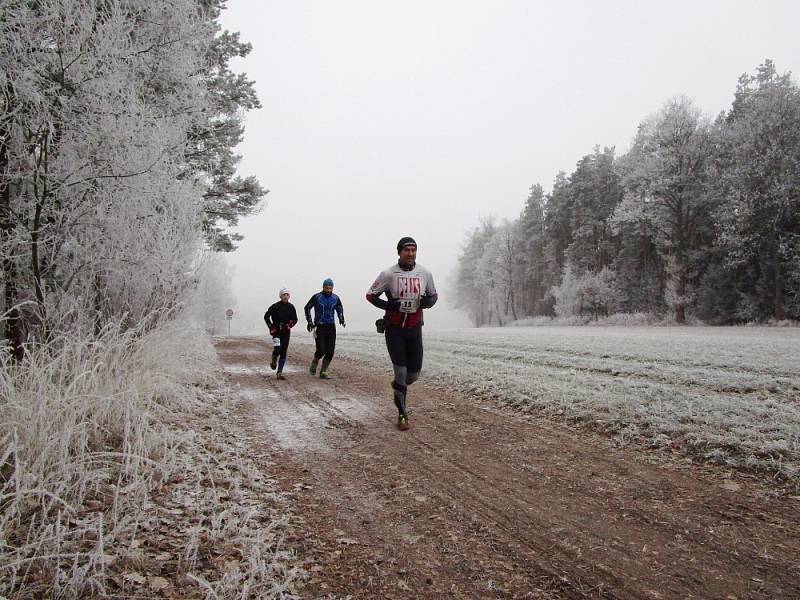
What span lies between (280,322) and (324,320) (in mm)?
1242

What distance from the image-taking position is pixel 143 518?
3.13 m

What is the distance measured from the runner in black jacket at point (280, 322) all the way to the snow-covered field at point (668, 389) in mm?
3184

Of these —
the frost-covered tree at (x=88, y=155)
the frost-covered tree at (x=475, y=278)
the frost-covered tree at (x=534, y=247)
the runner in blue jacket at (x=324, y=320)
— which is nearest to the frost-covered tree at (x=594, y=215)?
the frost-covered tree at (x=534, y=247)

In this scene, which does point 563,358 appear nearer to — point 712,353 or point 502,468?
point 712,353

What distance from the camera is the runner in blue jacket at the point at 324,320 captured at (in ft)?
35.7

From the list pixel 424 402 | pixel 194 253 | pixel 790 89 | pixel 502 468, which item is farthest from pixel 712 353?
pixel 790 89

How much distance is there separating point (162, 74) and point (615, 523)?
8582 millimetres

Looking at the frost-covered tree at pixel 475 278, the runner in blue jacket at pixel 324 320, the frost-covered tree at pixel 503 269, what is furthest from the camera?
the frost-covered tree at pixel 475 278

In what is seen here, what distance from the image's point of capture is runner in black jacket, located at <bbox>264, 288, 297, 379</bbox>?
1100 cm

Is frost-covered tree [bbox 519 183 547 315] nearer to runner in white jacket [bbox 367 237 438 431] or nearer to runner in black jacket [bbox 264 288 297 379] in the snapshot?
runner in black jacket [bbox 264 288 297 379]

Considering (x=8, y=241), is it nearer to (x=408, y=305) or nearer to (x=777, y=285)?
(x=408, y=305)

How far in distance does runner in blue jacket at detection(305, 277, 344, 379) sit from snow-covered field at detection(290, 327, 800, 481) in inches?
98.7

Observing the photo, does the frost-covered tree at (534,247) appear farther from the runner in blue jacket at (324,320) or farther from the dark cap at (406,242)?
the dark cap at (406,242)

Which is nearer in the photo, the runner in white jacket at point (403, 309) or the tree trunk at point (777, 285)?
the runner in white jacket at point (403, 309)
